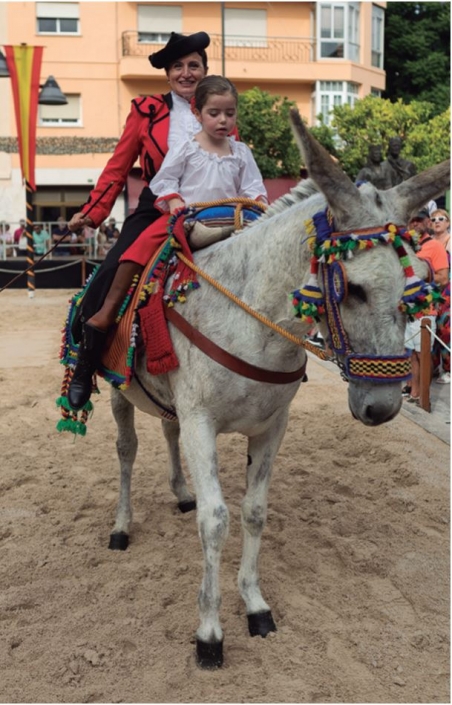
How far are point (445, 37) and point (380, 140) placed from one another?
15.0 metres

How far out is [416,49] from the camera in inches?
1582

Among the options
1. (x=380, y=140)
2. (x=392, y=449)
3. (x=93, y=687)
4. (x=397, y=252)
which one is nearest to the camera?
(x=397, y=252)

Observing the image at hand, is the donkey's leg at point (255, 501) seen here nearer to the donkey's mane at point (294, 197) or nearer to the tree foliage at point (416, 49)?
the donkey's mane at point (294, 197)

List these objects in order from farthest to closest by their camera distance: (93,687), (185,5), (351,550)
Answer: (185,5)
(351,550)
(93,687)

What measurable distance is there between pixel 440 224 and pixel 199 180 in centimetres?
617

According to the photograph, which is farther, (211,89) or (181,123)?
(181,123)

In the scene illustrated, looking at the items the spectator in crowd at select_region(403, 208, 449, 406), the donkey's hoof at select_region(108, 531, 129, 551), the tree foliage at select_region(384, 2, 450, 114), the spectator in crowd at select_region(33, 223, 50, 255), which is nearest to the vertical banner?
the spectator in crowd at select_region(33, 223, 50, 255)

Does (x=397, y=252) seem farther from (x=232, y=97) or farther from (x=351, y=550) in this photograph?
(x=351, y=550)

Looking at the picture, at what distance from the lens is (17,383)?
30.5ft

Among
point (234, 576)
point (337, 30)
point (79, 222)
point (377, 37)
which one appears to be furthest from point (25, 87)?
point (377, 37)

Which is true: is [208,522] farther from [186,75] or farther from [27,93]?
[27,93]

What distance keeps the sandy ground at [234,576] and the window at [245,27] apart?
97.2 feet

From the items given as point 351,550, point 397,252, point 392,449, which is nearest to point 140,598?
point 351,550

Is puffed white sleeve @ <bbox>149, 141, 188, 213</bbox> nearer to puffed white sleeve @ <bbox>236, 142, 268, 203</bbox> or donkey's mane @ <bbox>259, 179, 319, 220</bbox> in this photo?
puffed white sleeve @ <bbox>236, 142, 268, 203</bbox>
